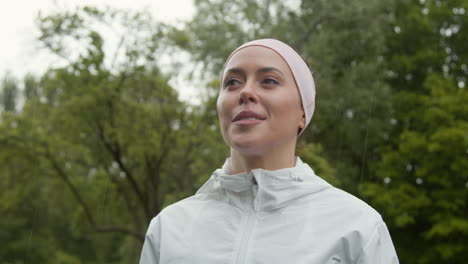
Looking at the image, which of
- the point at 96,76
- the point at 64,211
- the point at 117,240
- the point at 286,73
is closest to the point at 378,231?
the point at 286,73

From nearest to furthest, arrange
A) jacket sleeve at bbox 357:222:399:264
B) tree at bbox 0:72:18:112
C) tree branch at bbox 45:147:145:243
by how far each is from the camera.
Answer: jacket sleeve at bbox 357:222:399:264 < tree branch at bbox 45:147:145:243 < tree at bbox 0:72:18:112

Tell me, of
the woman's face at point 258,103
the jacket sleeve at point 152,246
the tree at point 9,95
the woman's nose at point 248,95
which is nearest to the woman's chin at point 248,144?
the woman's face at point 258,103

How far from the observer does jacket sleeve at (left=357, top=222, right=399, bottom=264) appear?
1.52m

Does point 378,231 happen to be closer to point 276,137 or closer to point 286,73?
point 276,137

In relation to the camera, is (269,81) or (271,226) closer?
(271,226)

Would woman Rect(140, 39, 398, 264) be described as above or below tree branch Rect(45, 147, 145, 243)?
above

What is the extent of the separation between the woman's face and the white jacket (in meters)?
0.11

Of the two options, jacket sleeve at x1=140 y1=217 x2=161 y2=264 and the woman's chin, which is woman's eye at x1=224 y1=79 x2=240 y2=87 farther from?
jacket sleeve at x1=140 y1=217 x2=161 y2=264

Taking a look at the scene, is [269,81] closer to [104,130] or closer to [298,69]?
[298,69]

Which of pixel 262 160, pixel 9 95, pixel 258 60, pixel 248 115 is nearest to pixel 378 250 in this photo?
pixel 262 160

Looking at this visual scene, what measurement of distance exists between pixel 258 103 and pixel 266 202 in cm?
31

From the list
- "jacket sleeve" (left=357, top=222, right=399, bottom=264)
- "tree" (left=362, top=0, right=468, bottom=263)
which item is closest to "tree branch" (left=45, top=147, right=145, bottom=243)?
"tree" (left=362, top=0, right=468, bottom=263)

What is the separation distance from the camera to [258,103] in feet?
5.62

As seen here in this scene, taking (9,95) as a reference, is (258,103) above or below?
below
